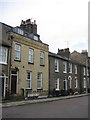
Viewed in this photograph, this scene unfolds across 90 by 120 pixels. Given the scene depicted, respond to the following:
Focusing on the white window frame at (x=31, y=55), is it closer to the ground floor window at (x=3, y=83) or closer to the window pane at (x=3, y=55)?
the window pane at (x=3, y=55)

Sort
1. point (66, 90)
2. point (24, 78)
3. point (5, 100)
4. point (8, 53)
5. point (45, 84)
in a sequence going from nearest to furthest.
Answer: point (5, 100), point (8, 53), point (24, 78), point (45, 84), point (66, 90)

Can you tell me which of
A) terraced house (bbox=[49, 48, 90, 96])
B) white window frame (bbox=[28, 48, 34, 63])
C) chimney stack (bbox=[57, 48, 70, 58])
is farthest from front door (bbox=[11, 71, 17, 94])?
chimney stack (bbox=[57, 48, 70, 58])

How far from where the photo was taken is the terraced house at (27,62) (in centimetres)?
2530

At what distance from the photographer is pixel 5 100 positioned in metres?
23.0

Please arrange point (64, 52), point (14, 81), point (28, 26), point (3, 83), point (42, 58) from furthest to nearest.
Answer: point (64, 52) < point (28, 26) < point (42, 58) < point (14, 81) < point (3, 83)

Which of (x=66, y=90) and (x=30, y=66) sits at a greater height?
(x=30, y=66)

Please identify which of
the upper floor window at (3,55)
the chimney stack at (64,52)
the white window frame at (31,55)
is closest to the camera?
the upper floor window at (3,55)

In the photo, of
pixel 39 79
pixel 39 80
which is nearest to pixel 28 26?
pixel 39 79

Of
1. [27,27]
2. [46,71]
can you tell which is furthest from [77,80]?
[27,27]

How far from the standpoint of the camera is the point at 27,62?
90.7 feet

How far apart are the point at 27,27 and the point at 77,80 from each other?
654 inches

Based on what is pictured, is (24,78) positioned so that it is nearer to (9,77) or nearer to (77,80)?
(9,77)

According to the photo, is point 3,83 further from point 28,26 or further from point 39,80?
point 28,26

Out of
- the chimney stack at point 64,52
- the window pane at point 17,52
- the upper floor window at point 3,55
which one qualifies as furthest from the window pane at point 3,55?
the chimney stack at point 64,52
